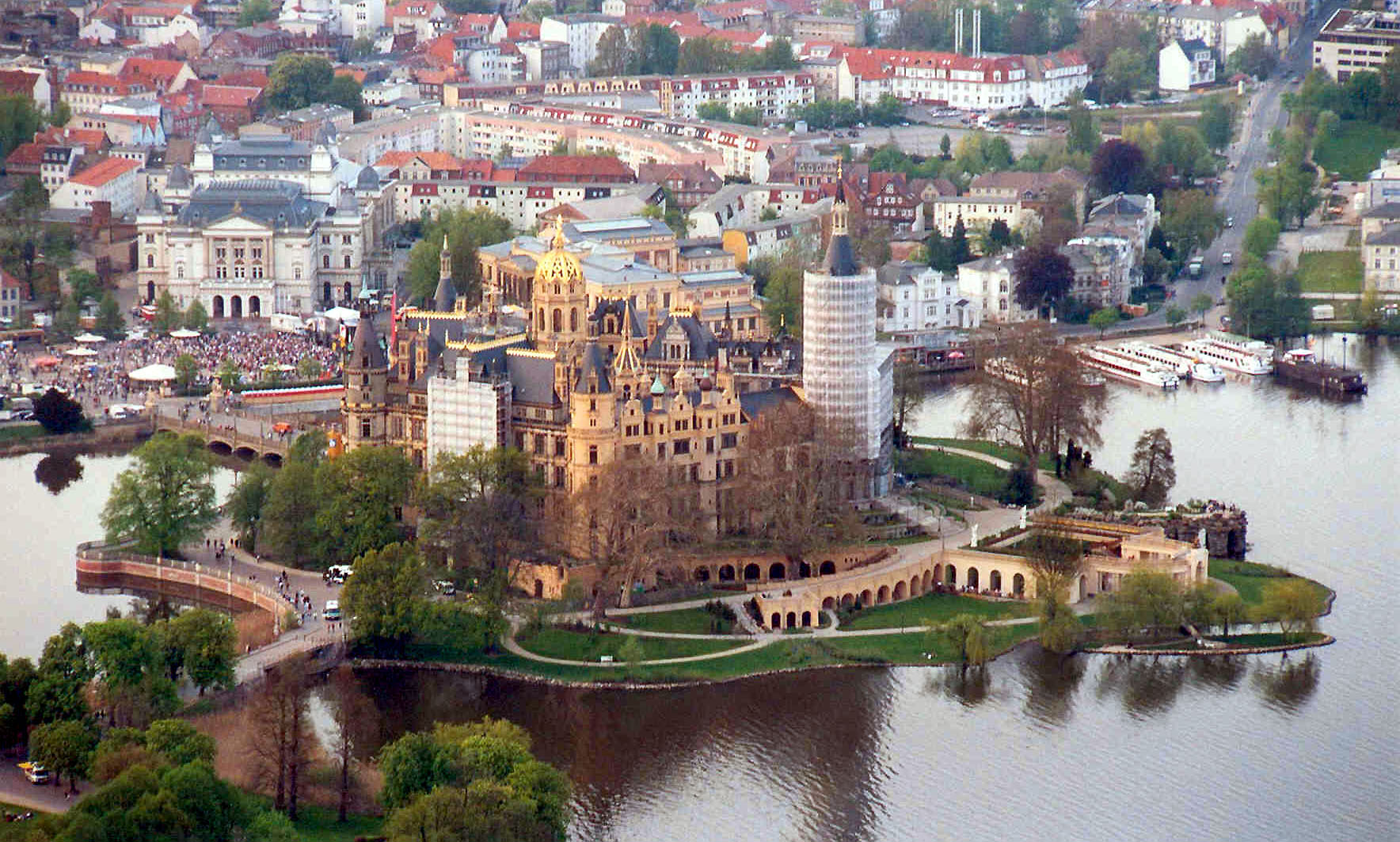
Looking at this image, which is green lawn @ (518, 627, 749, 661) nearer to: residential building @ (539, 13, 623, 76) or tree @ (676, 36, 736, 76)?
tree @ (676, 36, 736, 76)

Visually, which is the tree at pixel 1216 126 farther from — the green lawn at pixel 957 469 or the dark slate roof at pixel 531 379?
the dark slate roof at pixel 531 379

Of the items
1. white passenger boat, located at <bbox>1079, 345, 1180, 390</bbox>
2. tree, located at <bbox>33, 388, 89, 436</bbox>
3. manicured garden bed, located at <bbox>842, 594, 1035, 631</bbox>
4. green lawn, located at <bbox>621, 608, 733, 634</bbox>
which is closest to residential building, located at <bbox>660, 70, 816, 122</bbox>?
white passenger boat, located at <bbox>1079, 345, 1180, 390</bbox>

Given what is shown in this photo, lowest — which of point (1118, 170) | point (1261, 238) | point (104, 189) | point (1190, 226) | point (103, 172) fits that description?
point (1261, 238)

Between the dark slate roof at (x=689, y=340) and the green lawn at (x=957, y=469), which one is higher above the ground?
the dark slate roof at (x=689, y=340)

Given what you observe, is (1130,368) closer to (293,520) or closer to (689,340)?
(689,340)

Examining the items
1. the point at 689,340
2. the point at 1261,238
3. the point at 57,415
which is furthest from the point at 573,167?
the point at 689,340

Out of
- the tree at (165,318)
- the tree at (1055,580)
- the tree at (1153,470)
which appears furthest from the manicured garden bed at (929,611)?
→ the tree at (165,318)
